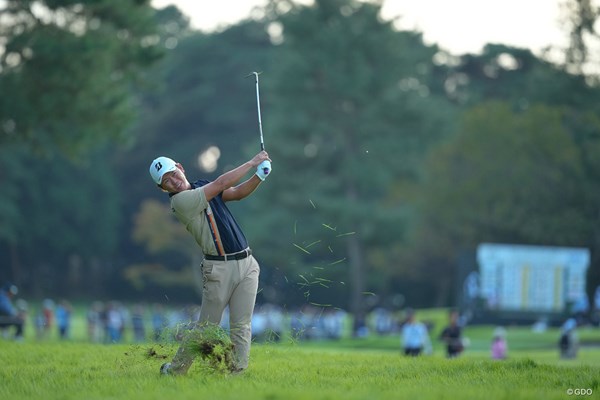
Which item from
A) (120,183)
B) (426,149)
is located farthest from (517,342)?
(120,183)

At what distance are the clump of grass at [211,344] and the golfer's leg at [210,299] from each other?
41mm

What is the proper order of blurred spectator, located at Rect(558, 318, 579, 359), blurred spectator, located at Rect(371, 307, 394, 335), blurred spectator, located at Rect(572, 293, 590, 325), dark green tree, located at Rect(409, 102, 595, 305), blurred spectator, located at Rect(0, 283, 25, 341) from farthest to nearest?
1. dark green tree, located at Rect(409, 102, 595, 305)
2. blurred spectator, located at Rect(371, 307, 394, 335)
3. blurred spectator, located at Rect(572, 293, 590, 325)
4. blurred spectator, located at Rect(558, 318, 579, 359)
5. blurred spectator, located at Rect(0, 283, 25, 341)

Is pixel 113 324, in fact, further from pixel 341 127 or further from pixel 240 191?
pixel 240 191

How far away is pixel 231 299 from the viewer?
447 inches

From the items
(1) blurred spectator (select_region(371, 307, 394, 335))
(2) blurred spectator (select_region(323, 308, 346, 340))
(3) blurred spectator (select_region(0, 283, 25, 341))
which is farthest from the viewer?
(1) blurred spectator (select_region(371, 307, 394, 335))

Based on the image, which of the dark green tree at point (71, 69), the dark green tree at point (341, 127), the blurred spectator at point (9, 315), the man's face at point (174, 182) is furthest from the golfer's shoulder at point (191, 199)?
the dark green tree at point (341, 127)

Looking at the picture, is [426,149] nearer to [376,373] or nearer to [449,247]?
[449,247]

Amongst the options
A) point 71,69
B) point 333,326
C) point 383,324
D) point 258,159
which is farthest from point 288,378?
point 383,324

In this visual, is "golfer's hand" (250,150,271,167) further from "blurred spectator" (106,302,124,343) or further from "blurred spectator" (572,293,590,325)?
"blurred spectator" (572,293,590,325)

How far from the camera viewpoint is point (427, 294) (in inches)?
2859

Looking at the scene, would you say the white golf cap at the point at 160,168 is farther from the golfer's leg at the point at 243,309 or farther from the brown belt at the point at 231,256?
the golfer's leg at the point at 243,309

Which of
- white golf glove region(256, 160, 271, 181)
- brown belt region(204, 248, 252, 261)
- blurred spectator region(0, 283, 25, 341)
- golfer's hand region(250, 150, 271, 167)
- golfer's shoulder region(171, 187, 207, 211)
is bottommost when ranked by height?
blurred spectator region(0, 283, 25, 341)

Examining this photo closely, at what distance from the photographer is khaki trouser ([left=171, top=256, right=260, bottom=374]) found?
11195 mm
